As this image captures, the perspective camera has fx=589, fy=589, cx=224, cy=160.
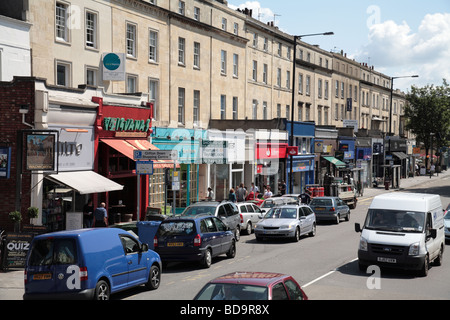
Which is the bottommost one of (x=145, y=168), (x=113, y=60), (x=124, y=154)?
(x=145, y=168)

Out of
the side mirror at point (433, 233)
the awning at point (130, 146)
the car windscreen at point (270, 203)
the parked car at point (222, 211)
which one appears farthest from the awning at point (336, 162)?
the side mirror at point (433, 233)

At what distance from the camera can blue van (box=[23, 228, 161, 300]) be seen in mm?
13188

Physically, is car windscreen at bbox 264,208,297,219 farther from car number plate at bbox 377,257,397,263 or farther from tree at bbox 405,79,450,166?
tree at bbox 405,79,450,166

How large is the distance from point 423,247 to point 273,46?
135ft

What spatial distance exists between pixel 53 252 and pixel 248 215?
16.5 m

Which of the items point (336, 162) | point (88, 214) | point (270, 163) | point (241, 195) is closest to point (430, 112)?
point (336, 162)

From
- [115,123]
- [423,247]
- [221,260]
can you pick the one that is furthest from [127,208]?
[423,247]

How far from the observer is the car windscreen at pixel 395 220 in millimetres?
18250

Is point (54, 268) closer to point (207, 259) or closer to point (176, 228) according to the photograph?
point (176, 228)

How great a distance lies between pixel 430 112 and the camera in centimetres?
8750

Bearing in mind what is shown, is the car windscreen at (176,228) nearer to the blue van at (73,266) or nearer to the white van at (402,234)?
the blue van at (73,266)

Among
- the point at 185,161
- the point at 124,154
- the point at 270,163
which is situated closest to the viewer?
the point at 124,154

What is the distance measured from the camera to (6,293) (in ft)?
51.9

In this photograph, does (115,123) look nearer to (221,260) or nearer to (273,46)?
(221,260)
